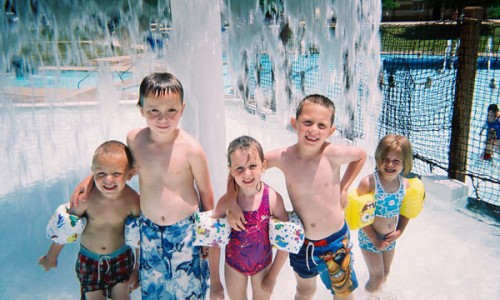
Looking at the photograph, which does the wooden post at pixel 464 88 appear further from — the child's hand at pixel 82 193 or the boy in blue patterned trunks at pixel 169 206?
the child's hand at pixel 82 193

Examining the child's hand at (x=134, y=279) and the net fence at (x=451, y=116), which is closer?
the child's hand at (x=134, y=279)

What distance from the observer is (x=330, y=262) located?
2527mm

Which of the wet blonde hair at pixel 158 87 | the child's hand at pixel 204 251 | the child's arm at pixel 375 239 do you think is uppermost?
the wet blonde hair at pixel 158 87

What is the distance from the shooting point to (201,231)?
236 cm

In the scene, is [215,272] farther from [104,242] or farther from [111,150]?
[111,150]

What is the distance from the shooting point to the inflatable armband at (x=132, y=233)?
2.52 m

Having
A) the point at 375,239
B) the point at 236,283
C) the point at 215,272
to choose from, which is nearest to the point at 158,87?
the point at 215,272

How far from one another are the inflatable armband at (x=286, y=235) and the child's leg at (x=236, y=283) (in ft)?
1.00

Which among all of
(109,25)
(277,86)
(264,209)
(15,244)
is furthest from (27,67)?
(264,209)

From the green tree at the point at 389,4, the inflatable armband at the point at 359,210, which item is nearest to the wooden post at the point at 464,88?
the inflatable armband at the point at 359,210

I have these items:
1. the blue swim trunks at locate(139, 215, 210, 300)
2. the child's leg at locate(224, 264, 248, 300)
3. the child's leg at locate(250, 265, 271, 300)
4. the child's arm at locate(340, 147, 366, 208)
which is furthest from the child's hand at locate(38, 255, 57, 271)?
the child's arm at locate(340, 147, 366, 208)

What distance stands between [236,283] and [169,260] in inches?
16.5

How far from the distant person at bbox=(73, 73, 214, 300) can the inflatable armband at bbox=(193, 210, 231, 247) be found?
0.12 m

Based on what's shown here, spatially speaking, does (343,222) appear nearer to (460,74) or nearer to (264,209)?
(264,209)
